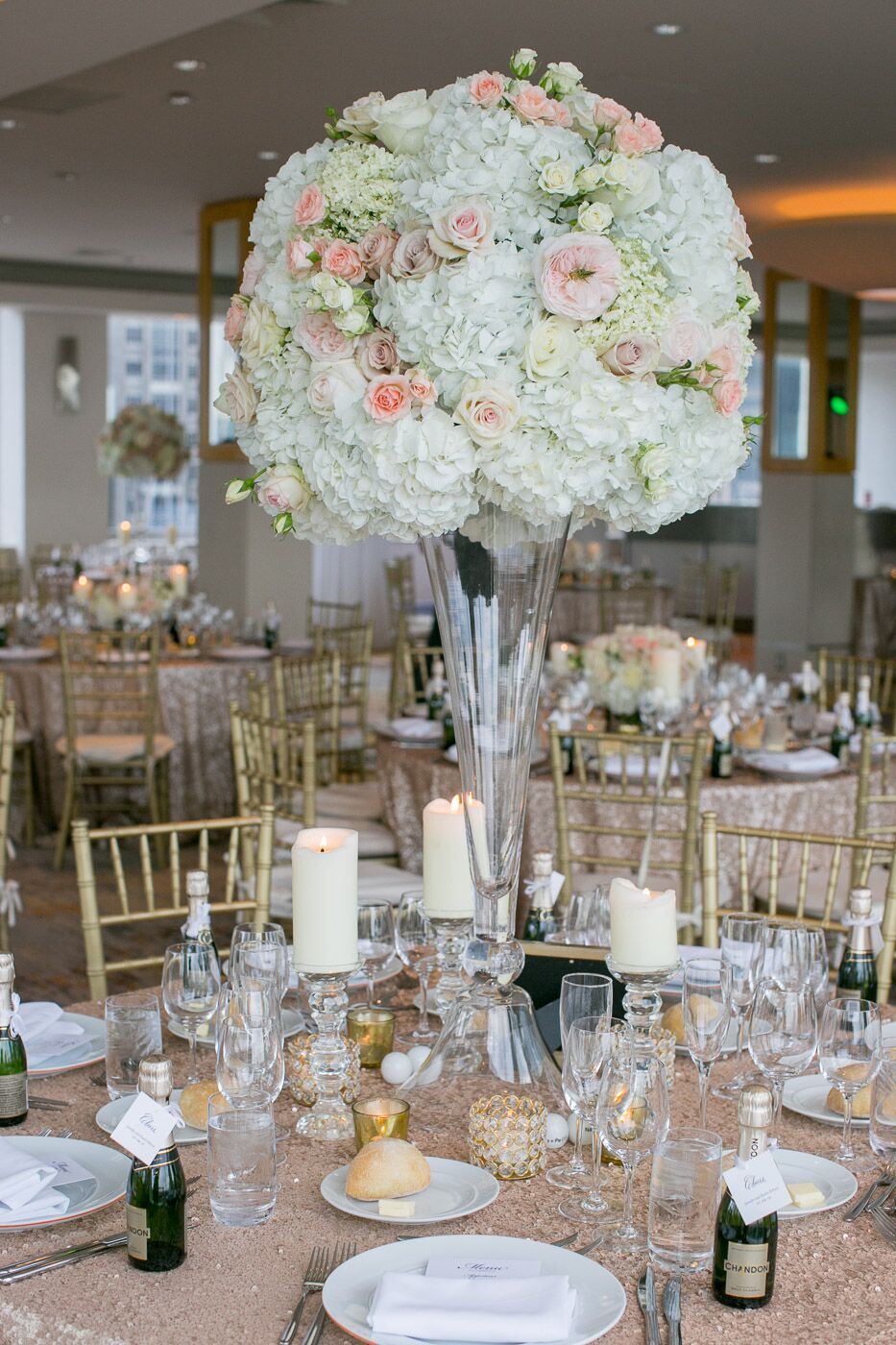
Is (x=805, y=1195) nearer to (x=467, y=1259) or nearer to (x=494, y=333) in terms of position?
(x=467, y=1259)

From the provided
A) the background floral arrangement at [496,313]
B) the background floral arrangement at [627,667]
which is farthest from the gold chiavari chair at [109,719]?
the background floral arrangement at [496,313]

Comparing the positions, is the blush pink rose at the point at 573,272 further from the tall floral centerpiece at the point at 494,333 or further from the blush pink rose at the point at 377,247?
the blush pink rose at the point at 377,247

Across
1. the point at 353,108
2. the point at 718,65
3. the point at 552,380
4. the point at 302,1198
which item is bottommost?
the point at 302,1198

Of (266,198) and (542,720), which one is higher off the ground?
(266,198)

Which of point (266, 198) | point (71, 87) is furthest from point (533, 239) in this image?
point (71, 87)

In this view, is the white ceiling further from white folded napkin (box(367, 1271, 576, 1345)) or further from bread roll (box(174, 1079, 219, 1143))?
white folded napkin (box(367, 1271, 576, 1345))

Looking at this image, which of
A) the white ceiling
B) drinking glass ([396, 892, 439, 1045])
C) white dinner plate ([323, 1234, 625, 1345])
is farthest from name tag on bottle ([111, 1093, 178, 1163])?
the white ceiling

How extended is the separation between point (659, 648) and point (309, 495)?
3081 mm

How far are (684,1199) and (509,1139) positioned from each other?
0.89 feet

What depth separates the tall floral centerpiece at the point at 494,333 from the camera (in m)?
1.66

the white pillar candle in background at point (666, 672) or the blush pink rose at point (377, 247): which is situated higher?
the blush pink rose at point (377, 247)

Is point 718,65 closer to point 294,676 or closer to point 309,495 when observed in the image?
point 294,676

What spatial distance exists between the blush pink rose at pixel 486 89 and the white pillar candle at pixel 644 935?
2.98ft

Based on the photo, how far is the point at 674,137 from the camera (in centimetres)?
754
